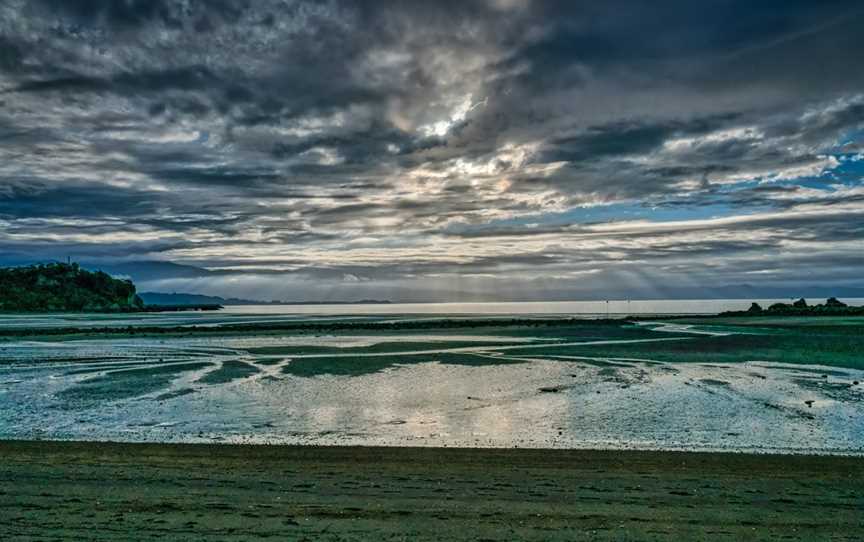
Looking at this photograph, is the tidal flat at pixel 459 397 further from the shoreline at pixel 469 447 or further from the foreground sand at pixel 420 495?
the foreground sand at pixel 420 495

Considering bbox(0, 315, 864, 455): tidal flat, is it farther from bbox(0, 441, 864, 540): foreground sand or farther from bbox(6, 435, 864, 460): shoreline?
bbox(0, 441, 864, 540): foreground sand

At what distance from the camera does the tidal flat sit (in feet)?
52.3

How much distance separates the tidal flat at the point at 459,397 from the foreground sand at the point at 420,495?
212 centimetres

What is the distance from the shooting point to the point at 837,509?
9.49m

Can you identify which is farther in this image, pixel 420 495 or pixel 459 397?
pixel 459 397

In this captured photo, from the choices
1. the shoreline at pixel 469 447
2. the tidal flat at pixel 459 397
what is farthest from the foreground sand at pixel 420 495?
the tidal flat at pixel 459 397

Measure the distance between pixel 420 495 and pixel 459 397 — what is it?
12253mm

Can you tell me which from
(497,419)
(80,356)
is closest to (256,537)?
(497,419)

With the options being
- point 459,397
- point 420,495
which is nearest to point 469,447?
point 420,495

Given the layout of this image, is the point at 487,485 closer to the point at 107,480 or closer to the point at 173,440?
the point at 107,480

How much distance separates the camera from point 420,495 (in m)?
10.3

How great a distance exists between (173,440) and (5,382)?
56.6ft

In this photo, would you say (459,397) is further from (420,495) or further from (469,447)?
(420,495)

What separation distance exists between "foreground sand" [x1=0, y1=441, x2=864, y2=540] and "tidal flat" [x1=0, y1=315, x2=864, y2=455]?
6.97ft
